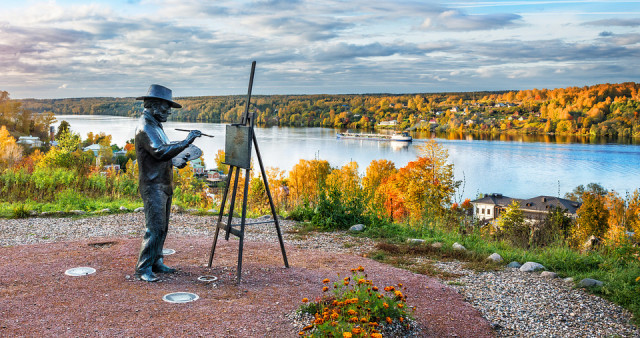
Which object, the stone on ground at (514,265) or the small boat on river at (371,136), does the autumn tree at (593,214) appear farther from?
the small boat on river at (371,136)

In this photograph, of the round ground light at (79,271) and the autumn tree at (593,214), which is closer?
the round ground light at (79,271)

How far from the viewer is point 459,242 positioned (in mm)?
8242

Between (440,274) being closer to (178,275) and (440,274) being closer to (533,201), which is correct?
(178,275)

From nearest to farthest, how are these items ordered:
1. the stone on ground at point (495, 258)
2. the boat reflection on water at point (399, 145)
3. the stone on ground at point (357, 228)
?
the stone on ground at point (495, 258)
the stone on ground at point (357, 228)
the boat reflection on water at point (399, 145)

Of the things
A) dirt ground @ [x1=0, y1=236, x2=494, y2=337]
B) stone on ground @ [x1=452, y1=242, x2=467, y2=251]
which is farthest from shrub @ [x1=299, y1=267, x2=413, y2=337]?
stone on ground @ [x1=452, y1=242, x2=467, y2=251]

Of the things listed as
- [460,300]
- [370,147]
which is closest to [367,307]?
[460,300]

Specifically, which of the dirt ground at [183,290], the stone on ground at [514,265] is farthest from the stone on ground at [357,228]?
the stone on ground at [514,265]

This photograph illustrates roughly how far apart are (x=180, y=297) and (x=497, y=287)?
3801mm

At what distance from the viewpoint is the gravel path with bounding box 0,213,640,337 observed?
16.0 feet

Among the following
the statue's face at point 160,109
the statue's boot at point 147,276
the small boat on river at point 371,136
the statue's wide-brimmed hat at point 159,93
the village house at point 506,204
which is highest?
the statue's wide-brimmed hat at point 159,93

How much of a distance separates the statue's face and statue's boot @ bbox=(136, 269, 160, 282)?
70.2 inches

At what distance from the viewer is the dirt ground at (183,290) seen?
427 centimetres

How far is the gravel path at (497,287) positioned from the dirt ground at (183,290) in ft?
1.15

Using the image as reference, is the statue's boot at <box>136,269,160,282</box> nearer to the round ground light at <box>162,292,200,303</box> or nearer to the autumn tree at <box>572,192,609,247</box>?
the round ground light at <box>162,292,200,303</box>
